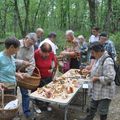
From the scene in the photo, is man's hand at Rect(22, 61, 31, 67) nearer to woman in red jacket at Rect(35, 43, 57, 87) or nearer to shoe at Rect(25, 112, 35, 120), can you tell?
woman in red jacket at Rect(35, 43, 57, 87)

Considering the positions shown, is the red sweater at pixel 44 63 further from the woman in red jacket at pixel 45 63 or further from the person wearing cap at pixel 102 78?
the person wearing cap at pixel 102 78

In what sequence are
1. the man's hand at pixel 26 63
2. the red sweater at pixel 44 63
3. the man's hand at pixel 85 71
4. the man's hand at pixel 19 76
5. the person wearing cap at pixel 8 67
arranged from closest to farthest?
the person wearing cap at pixel 8 67 → the man's hand at pixel 19 76 → the man's hand at pixel 26 63 → the red sweater at pixel 44 63 → the man's hand at pixel 85 71

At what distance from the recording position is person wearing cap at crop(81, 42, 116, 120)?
6016mm

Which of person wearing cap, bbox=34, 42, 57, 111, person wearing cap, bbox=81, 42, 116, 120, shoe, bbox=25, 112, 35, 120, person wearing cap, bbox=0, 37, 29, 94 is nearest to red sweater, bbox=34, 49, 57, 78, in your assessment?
person wearing cap, bbox=34, 42, 57, 111

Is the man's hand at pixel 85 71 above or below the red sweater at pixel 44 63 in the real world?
below

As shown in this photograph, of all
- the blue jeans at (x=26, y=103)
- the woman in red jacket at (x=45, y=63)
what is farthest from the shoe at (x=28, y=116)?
the woman in red jacket at (x=45, y=63)

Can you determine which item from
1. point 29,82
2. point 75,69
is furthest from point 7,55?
point 75,69

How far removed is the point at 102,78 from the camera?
6082mm

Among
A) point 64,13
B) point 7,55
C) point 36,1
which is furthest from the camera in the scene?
point 64,13

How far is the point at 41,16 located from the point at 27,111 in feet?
119

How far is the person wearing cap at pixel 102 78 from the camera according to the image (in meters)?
6.02

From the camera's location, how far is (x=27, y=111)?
24.8ft

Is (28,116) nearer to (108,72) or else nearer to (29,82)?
(29,82)

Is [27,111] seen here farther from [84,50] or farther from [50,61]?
[84,50]
